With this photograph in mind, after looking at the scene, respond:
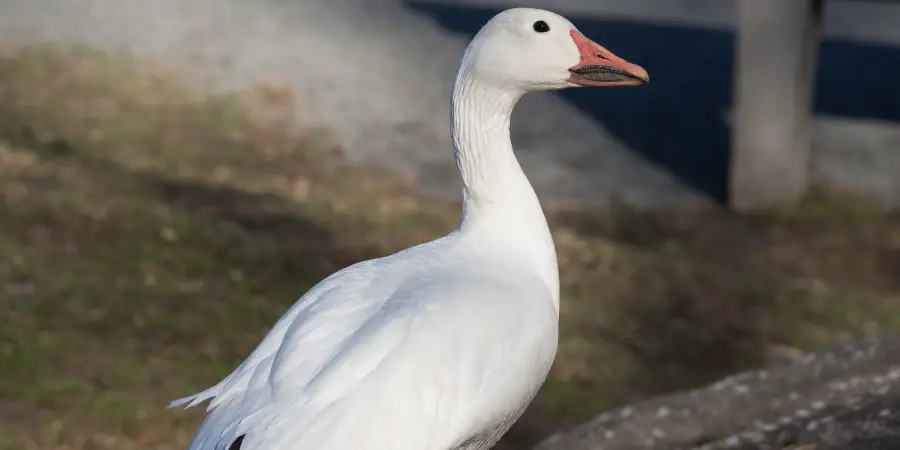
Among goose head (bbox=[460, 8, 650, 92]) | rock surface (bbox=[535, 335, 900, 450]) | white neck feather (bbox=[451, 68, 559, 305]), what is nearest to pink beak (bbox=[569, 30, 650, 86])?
goose head (bbox=[460, 8, 650, 92])

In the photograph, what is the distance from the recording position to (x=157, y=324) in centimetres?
482

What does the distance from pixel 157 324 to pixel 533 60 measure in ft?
7.29

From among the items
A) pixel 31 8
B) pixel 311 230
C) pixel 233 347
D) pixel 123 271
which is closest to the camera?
pixel 233 347

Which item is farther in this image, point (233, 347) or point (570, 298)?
point (570, 298)

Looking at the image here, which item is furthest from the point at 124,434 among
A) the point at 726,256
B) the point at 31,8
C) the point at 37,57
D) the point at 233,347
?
the point at 31,8

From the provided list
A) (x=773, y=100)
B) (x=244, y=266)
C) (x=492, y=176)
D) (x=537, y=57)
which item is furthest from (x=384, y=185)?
(x=537, y=57)

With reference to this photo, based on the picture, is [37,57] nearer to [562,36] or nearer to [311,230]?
[311,230]

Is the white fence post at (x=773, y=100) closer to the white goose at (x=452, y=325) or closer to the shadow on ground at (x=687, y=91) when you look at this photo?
the shadow on ground at (x=687, y=91)

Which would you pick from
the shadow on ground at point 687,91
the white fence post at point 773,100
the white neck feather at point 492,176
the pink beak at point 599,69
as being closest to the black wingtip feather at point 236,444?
the white neck feather at point 492,176

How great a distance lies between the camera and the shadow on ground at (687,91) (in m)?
7.19

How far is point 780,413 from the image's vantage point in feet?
11.3

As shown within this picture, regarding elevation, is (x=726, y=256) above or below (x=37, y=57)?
below

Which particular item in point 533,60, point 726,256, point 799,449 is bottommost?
point 726,256

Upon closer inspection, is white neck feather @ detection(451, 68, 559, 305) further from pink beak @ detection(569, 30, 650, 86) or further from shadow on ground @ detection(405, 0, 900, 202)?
shadow on ground @ detection(405, 0, 900, 202)
